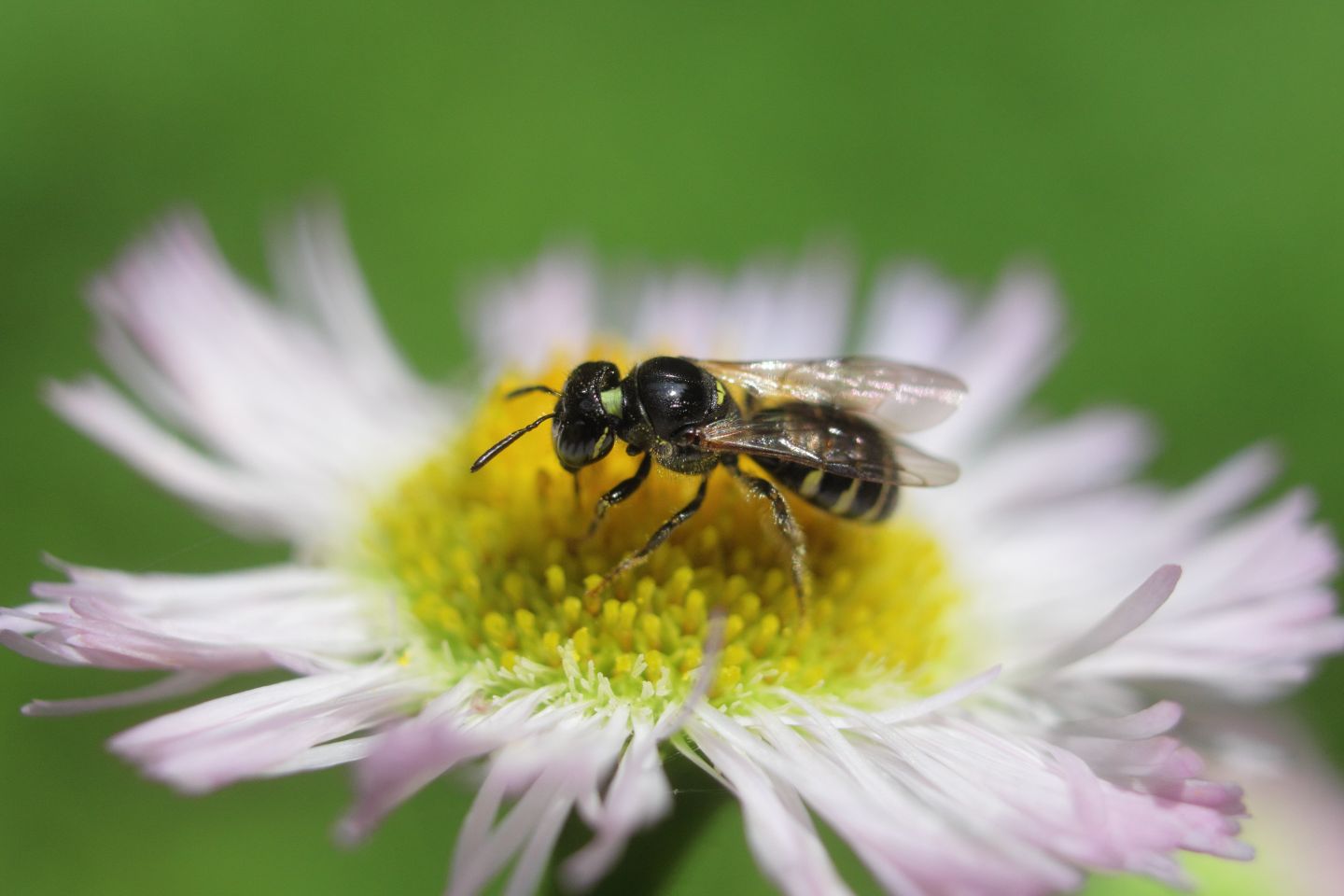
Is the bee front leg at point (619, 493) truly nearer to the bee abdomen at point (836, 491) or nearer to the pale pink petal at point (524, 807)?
the bee abdomen at point (836, 491)

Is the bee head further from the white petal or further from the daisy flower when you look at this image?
the white petal

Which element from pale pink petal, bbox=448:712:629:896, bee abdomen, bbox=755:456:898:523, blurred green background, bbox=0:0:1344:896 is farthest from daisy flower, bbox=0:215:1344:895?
blurred green background, bbox=0:0:1344:896

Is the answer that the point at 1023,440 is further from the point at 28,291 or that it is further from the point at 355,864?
the point at 28,291

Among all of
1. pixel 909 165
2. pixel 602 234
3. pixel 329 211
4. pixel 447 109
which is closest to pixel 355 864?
pixel 329 211

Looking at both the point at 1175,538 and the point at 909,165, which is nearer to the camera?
the point at 1175,538

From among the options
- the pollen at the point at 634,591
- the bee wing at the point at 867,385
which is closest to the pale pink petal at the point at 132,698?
the pollen at the point at 634,591
